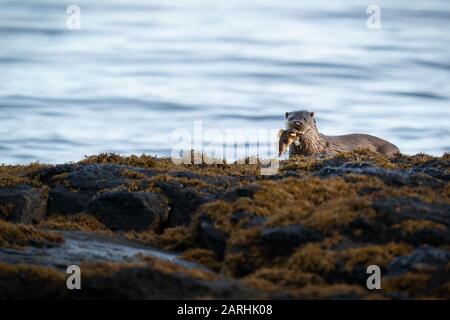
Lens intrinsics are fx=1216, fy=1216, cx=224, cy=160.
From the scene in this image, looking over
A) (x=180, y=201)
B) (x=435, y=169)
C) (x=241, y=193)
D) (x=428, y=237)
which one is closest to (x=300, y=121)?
(x=435, y=169)

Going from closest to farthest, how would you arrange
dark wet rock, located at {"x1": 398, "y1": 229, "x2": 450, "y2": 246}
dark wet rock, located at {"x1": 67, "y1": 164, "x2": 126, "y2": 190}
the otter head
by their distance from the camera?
1. dark wet rock, located at {"x1": 398, "y1": 229, "x2": 450, "y2": 246}
2. dark wet rock, located at {"x1": 67, "y1": 164, "x2": 126, "y2": 190}
3. the otter head

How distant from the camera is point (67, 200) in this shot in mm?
15273

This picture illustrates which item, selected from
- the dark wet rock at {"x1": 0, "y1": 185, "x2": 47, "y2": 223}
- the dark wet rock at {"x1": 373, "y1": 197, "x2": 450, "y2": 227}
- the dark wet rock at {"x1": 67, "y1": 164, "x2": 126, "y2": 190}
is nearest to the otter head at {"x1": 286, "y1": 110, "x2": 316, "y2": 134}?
the dark wet rock at {"x1": 67, "y1": 164, "x2": 126, "y2": 190}

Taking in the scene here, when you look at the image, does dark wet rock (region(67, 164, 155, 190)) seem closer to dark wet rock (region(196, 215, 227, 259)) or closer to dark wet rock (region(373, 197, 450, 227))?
dark wet rock (region(196, 215, 227, 259))

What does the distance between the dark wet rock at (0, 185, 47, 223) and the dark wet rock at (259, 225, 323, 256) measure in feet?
11.7

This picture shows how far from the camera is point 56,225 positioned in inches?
565

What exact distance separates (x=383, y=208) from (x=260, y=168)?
4.93 metres

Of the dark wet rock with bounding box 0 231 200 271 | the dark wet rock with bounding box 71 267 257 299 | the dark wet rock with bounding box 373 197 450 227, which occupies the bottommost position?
the dark wet rock with bounding box 71 267 257 299

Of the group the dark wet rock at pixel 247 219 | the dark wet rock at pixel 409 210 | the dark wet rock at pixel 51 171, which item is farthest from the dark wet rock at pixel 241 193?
the dark wet rock at pixel 51 171

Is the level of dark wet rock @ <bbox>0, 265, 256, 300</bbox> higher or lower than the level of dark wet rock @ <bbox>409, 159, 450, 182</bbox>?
lower

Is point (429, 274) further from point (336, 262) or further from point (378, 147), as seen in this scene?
point (378, 147)

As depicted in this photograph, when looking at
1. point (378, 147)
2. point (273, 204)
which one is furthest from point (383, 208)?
point (378, 147)

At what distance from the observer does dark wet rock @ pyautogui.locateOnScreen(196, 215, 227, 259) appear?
42.8 feet

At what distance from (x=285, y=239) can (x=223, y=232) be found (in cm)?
99
